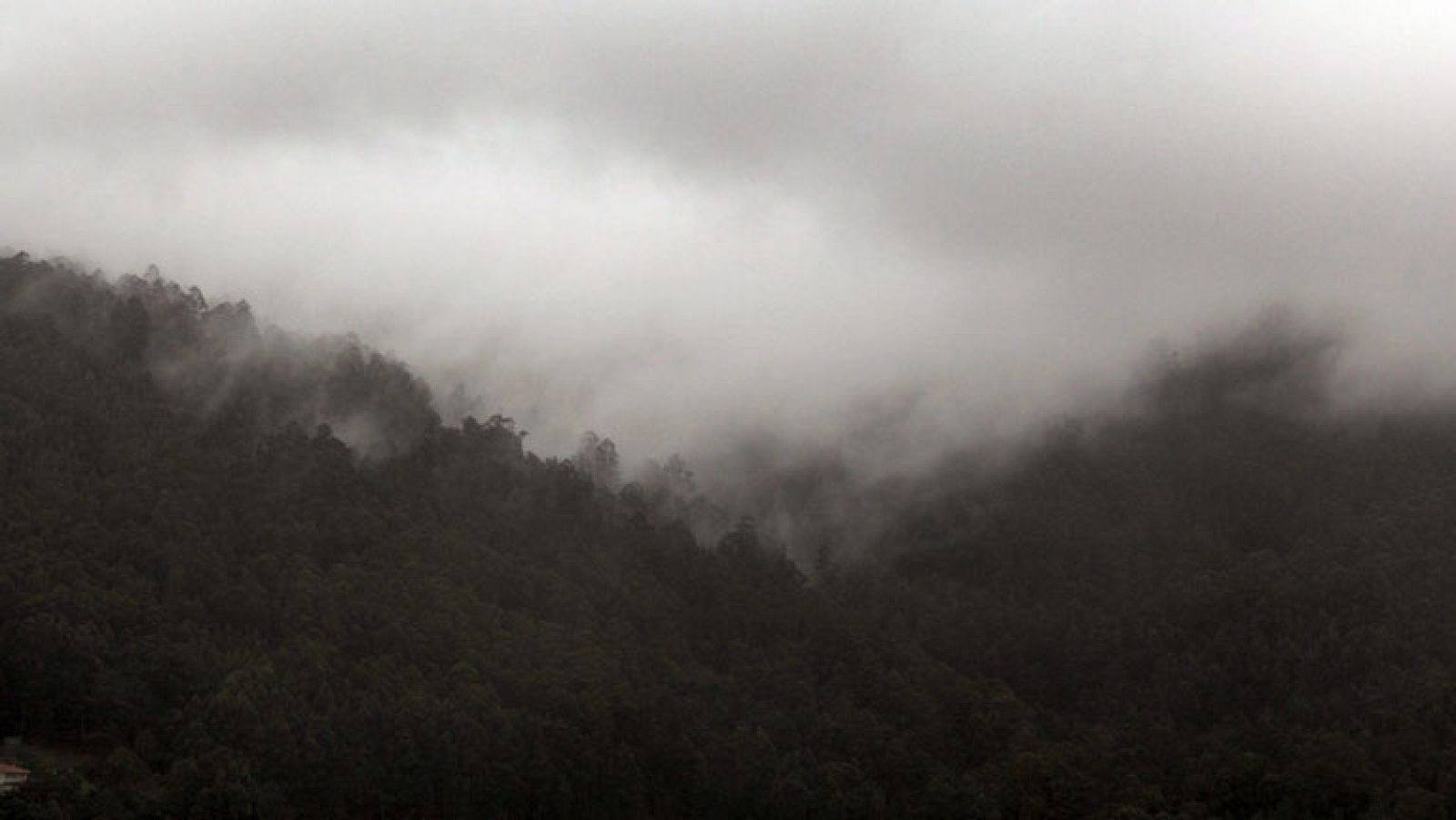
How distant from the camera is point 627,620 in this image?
91.7 metres

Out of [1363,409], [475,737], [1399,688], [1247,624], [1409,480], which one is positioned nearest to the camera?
[475,737]

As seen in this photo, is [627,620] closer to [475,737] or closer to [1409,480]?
[475,737]

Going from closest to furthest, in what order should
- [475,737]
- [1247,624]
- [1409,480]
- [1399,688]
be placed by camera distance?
[475,737]
[1399,688]
[1247,624]
[1409,480]

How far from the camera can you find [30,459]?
86.0m

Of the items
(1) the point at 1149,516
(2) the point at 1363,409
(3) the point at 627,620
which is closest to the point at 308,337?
(3) the point at 627,620

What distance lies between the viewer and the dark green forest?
76.9 m

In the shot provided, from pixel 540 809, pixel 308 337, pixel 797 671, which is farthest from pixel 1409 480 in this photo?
pixel 308 337

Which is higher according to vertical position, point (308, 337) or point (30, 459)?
point (308, 337)

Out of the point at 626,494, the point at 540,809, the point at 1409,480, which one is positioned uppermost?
the point at 1409,480

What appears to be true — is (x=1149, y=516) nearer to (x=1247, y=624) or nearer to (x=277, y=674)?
(x=1247, y=624)

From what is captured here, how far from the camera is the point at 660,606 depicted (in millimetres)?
93875

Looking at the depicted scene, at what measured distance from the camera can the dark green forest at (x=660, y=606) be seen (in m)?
76.9

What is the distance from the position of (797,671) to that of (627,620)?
23.4 ft

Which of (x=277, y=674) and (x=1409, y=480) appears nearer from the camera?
(x=277, y=674)
